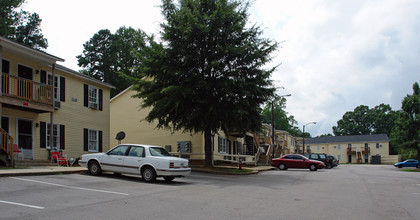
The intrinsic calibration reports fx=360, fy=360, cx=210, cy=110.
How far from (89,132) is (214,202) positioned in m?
16.4

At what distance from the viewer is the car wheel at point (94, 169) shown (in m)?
15.4

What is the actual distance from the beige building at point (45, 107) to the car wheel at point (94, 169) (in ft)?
12.3

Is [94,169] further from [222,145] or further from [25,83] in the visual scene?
[222,145]

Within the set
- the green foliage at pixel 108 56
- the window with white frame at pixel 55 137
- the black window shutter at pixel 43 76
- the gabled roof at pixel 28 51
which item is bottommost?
the window with white frame at pixel 55 137

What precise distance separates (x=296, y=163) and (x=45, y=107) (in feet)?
67.5

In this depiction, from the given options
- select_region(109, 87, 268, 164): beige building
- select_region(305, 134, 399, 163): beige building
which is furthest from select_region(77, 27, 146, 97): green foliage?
select_region(305, 134, 399, 163): beige building

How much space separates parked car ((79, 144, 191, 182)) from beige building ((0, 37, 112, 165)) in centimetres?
413

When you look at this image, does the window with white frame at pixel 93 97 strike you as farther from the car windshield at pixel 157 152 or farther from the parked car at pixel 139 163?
the car windshield at pixel 157 152

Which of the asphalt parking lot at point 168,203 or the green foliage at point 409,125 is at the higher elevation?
the green foliage at point 409,125

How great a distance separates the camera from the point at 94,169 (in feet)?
50.8

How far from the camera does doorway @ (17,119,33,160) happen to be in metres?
18.9

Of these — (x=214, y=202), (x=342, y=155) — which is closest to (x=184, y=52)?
(x=214, y=202)

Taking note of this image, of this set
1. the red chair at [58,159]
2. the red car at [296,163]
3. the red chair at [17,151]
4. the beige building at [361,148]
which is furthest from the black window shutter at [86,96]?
the beige building at [361,148]

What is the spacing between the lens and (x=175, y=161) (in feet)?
47.6
